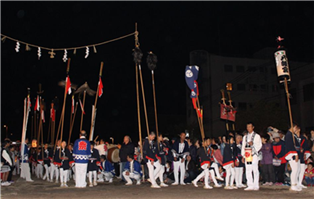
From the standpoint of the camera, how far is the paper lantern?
11438mm

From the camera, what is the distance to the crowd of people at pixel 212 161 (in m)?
10.1

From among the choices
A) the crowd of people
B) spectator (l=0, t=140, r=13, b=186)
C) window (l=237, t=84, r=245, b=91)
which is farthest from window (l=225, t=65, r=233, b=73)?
spectator (l=0, t=140, r=13, b=186)

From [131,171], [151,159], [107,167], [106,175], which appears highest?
[151,159]

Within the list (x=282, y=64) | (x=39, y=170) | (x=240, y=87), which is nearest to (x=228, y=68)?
(x=240, y=87)

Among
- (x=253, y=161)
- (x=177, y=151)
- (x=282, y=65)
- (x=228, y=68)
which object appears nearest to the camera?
(x=253, y=161)

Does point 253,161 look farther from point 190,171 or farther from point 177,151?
point 190,171

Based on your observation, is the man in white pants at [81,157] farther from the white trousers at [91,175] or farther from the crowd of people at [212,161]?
the white trousers at [91,175]

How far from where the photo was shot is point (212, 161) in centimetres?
1207

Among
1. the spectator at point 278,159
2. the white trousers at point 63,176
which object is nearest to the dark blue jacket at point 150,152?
the white trousers at point 63,176

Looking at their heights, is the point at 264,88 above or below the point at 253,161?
above

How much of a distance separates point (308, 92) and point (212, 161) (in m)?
30.0

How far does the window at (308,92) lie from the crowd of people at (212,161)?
26443 mm

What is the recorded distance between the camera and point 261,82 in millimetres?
54062

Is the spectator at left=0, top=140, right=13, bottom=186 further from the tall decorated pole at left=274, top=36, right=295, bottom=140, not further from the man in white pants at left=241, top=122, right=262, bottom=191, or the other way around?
the tall decorated pole at left=274, top=36, right=295, bottom=140
